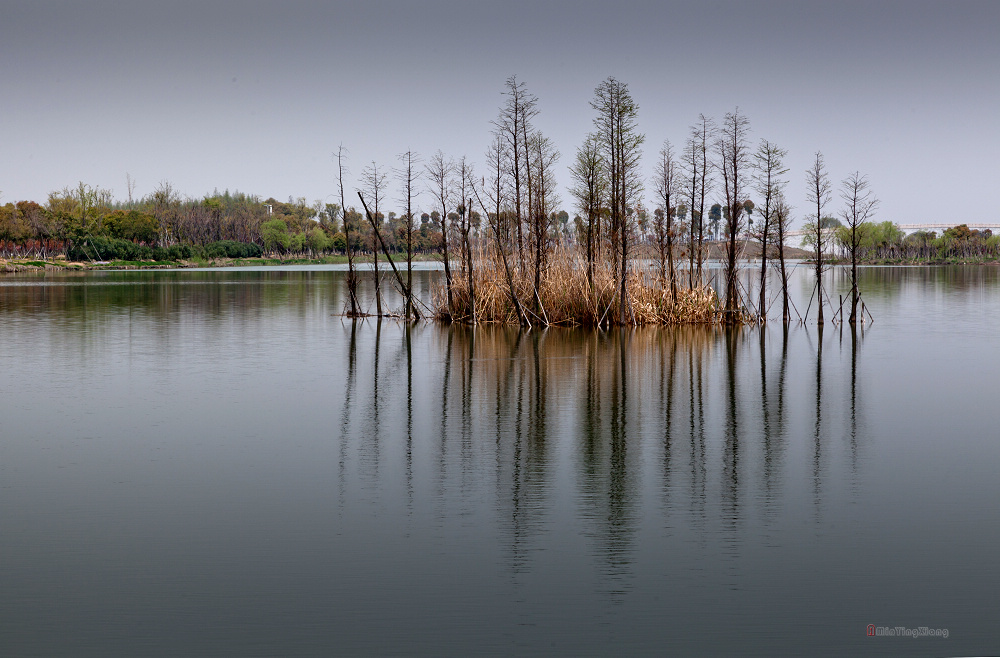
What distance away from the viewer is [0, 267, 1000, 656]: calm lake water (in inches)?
227

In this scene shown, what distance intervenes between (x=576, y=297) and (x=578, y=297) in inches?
2.9

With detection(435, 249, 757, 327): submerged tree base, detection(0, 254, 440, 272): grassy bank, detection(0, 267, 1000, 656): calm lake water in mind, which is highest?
detection(0, 254, 440, 272): grassy bank

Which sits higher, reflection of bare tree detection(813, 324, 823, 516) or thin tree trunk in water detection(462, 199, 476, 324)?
thin tree trunk in water detection(462, 199, 476, 324)

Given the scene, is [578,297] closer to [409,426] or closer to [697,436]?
[409,426]

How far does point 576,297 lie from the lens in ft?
83.8

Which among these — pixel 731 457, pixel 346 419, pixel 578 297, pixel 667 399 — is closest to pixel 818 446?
pixel 731 457

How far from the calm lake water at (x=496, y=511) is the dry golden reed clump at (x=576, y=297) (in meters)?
7.95

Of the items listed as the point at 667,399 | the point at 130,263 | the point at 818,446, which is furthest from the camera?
the point at 130,263

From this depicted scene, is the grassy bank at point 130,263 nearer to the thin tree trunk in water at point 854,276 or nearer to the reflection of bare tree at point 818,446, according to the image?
the thin tree trunk in water at point 854,276

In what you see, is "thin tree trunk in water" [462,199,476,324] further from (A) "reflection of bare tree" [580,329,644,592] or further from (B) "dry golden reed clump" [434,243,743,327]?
(A) "reflection of bare tree" [580,329,644,592]

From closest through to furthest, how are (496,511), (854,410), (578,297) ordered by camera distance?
(496,511) < (854,410) < (578,297)

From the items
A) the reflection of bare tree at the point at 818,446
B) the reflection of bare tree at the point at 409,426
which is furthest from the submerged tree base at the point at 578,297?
the reflection of bare tree at the point at 818,446

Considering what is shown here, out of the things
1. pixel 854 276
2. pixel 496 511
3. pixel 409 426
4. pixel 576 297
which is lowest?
pixel 496 511

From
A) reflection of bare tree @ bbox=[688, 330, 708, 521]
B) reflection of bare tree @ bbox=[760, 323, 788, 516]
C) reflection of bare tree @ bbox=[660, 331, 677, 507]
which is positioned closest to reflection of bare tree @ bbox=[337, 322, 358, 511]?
reflection of bare tree @ bbox=[660, 331, 677, 507]
